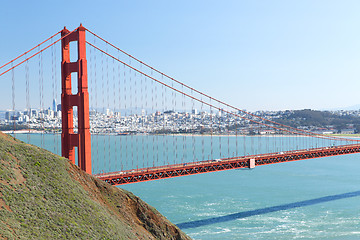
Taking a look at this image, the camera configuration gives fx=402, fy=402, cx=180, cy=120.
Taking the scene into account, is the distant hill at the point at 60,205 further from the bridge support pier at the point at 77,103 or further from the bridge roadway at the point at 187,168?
the bridge roadway at the point at 187,168

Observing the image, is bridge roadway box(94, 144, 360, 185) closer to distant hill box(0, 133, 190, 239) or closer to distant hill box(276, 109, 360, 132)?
distant hill box(0, 133, 190, 239)

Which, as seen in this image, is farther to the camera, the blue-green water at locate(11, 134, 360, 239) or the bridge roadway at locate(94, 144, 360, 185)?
the blue-green water at locate(11, 134, 360, 239)

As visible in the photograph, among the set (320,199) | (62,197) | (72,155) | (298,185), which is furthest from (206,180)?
(62,197)

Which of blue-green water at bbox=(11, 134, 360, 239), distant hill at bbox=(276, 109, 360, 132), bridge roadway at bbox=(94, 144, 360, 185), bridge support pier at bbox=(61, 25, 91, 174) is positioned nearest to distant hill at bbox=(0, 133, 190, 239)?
bridge support pier at bbox=(61, 25, 91, 174)

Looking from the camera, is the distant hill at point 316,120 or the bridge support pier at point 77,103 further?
the distant hill at point 316,120

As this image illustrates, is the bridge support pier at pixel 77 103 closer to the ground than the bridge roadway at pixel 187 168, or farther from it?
farther from it

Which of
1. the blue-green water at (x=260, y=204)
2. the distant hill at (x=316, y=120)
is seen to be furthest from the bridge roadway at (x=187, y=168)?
the distant hill at (x=316, y=120)

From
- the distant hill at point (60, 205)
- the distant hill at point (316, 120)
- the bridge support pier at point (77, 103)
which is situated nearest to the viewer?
the distant hill at point (60, 205)
